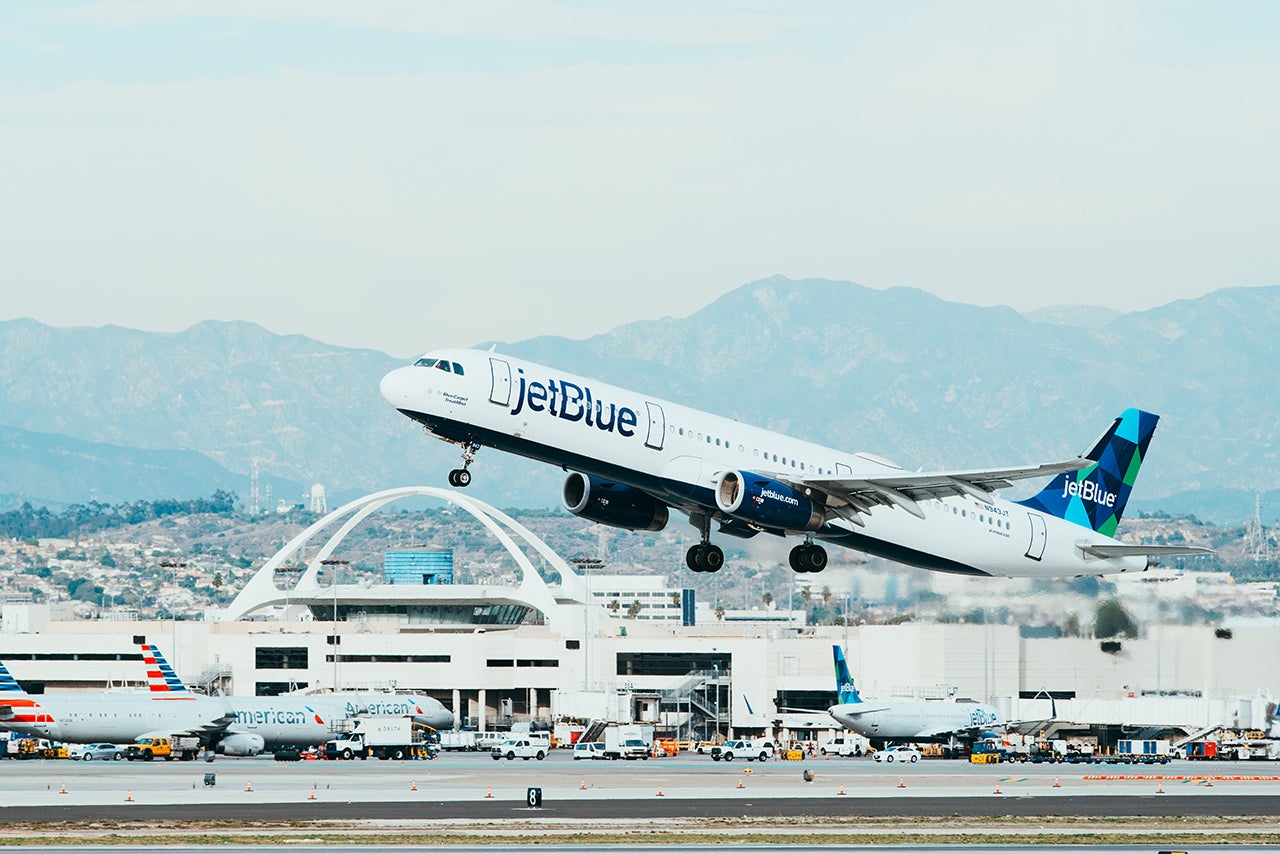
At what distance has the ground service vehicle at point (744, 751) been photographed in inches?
4272

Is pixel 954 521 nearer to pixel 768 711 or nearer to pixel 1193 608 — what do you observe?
pixel 1193 608

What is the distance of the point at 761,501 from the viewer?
61844 mm

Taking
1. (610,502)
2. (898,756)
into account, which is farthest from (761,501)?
(898,756)

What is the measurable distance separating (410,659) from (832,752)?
218 feet

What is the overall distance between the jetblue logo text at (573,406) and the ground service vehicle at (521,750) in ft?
166

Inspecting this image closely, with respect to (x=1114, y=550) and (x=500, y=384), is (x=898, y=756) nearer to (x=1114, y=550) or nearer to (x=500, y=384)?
(x=1114, y=550)

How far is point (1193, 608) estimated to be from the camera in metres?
93.4

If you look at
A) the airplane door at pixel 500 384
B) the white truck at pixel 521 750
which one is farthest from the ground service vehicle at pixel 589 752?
the airplane door at pixel 500 384

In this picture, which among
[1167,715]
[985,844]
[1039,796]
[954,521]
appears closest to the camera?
[985,844]

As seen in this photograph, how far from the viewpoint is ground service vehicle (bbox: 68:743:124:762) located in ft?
344

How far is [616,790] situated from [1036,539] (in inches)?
799

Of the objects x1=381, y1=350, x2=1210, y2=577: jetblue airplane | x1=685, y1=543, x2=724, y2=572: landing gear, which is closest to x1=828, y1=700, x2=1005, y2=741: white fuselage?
x1=381, y1=350, x2=1210, y2=577: jetblue airplane

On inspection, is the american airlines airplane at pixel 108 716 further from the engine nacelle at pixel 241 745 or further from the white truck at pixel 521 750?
the white truck at pixel 521 750

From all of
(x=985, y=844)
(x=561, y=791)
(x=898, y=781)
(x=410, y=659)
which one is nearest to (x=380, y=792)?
(x=561, y=791)
